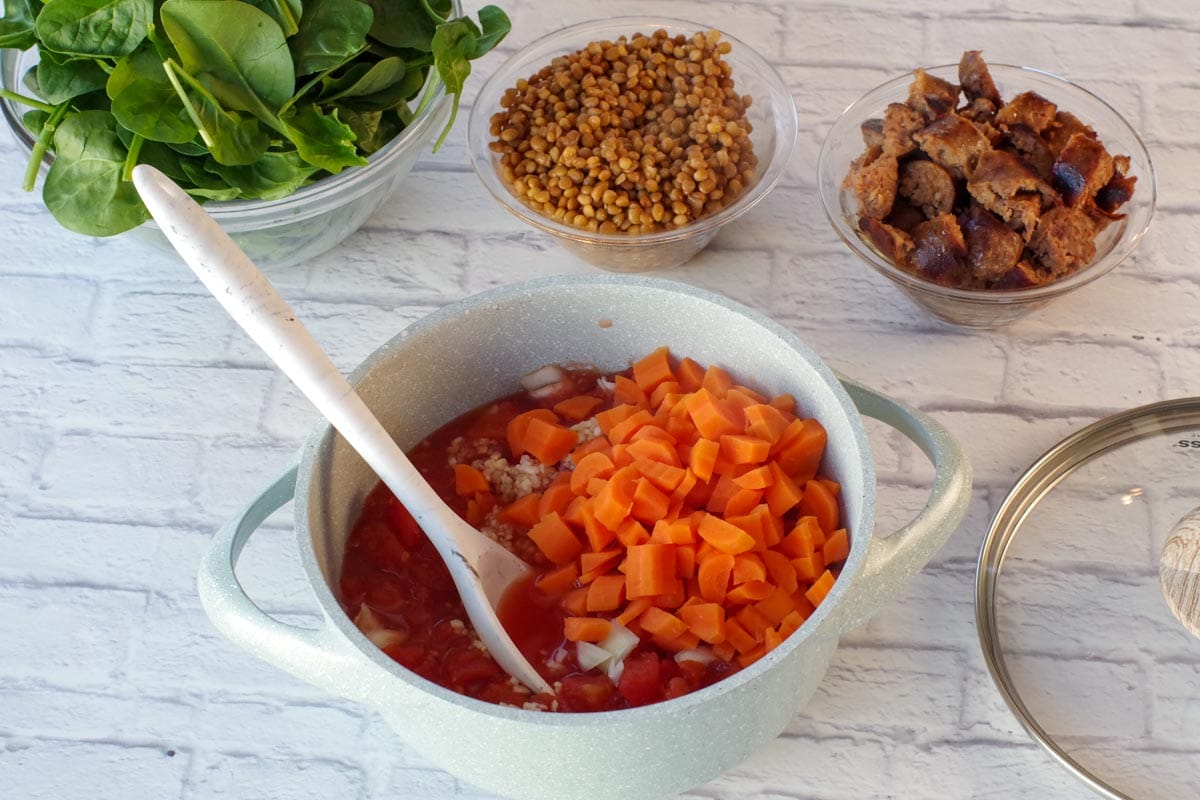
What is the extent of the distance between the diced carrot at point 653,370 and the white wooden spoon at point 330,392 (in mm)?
236

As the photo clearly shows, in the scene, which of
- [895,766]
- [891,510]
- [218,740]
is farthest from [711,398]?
[218,740]

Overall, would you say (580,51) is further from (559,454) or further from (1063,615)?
(1063,615)

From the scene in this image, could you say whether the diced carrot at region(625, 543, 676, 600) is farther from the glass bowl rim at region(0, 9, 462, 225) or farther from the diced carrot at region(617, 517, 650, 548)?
the glass bowl rim at region(0, 9, 462, 225)

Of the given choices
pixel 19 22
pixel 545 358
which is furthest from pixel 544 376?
pixel 19 22

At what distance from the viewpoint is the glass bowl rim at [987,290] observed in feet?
4.66

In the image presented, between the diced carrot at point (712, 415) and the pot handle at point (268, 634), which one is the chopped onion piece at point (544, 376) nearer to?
the diced carrot at point (712, 415)

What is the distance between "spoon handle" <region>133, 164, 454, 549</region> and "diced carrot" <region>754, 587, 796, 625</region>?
30 cm

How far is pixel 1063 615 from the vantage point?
4.19 feet

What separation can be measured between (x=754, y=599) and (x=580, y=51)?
2.66 feet

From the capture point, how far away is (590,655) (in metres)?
1.17

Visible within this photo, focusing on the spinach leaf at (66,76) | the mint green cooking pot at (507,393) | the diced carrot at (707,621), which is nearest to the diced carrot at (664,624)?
the diced carrot at (707,621)

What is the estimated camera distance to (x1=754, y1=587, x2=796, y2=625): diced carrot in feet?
3.80

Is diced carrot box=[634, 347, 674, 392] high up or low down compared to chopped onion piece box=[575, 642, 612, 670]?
up

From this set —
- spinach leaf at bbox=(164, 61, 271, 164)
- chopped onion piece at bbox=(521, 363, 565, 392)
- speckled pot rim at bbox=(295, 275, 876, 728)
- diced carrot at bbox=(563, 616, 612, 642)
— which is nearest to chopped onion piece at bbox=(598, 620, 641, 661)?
diced carrot at bbox=(563, 616, 612, 642)
